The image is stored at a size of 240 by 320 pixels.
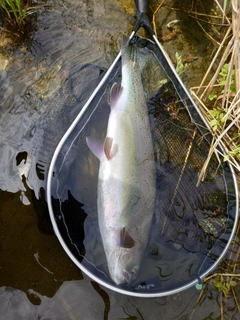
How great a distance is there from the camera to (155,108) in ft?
8.93

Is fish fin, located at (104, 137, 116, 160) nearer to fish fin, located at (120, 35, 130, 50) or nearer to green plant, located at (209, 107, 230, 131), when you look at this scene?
fish fin, located at (120, 35, 130, 50)

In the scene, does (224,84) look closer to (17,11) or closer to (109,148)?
(109,148)

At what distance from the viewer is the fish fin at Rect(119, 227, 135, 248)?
2365 mm

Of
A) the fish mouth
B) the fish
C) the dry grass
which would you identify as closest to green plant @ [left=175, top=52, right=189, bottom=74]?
the dry grass

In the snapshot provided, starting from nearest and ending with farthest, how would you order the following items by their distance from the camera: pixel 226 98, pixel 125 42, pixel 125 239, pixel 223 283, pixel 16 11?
pixel 125 239, pixel 125 42, pixel 223 283, pixel 16 11, pixel 226 98

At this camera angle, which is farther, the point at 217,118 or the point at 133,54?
the point at 217,118

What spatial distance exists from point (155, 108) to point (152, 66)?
34 centimetres

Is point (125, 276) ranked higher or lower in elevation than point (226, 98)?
lower

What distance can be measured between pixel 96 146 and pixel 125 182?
13.9 inches

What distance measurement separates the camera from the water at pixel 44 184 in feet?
8.59

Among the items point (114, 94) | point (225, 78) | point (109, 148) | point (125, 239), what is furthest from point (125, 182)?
point (225, 78)

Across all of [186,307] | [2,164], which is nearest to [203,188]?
[186,307]

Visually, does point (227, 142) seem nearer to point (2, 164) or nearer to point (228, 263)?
point (228, 263)

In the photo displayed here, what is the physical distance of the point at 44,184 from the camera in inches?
106
